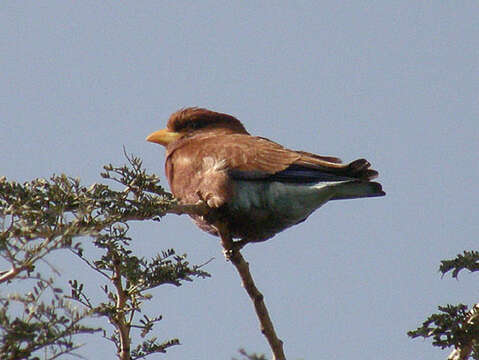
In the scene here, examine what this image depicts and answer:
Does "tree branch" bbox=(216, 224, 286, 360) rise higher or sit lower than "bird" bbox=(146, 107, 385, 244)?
lower

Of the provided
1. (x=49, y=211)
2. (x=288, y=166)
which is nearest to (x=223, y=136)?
(x=288, y=166)

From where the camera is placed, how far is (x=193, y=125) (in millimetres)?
8625

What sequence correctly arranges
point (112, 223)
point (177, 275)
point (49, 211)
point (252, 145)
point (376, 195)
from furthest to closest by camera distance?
point (252, 145) < point (376, 195) < point (177, 275) < point (112, 223) < point (49, 211)

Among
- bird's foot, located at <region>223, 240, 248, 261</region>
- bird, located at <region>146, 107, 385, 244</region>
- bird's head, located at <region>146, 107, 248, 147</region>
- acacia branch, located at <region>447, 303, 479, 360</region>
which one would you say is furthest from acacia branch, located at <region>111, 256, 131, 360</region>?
bird's head, located at <region>146, 107, 248, 147</region>

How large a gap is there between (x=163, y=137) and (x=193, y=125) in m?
0.31

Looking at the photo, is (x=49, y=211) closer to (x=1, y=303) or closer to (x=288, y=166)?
(x=1, y=303)

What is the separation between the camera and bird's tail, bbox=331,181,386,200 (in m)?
6.99

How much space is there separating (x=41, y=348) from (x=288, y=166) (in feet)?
11.8

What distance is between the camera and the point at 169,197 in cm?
578

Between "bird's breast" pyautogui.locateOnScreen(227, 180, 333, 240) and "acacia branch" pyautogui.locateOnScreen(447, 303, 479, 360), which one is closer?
"acacia branch" pyautogui.locateOnScreen(447, 303, 479, 360)

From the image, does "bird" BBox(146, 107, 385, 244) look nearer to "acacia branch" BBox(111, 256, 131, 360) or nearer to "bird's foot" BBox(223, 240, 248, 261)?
"bird's foot" BBox(223, 240, 248, 261)

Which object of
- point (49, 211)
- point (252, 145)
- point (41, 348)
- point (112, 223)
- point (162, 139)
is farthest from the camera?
point (162, 139)

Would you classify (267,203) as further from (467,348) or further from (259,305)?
(467,348)

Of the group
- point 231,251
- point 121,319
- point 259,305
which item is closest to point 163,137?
point 231,251
